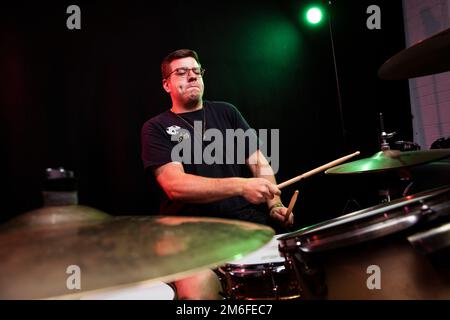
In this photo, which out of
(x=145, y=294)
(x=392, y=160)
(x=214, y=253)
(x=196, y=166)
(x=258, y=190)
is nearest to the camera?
(x=214, y=253)

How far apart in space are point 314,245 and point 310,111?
2.42 m

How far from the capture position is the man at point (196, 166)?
1696 millimetres

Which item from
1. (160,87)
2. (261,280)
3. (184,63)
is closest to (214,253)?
(261,280)

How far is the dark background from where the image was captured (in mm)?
2180

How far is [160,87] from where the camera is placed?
2.48 metres

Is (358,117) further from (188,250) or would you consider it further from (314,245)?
(188,250)

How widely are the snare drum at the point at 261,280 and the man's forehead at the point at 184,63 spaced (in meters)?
1.11

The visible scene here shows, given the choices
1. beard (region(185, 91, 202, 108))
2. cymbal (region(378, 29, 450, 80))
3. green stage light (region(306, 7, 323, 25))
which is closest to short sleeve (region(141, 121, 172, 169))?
beard (region(185, 91, 202, 108))

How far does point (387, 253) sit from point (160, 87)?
191 cm

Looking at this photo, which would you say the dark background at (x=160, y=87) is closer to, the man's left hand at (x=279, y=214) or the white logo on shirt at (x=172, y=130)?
the white logo on shirt at (x=172, y=130)

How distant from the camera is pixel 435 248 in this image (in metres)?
0.80

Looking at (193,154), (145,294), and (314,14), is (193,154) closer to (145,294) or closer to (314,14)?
(145,294)

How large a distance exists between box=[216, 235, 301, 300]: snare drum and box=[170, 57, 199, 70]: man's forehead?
111cm

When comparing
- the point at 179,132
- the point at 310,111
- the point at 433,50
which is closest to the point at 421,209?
the point at 433,50
